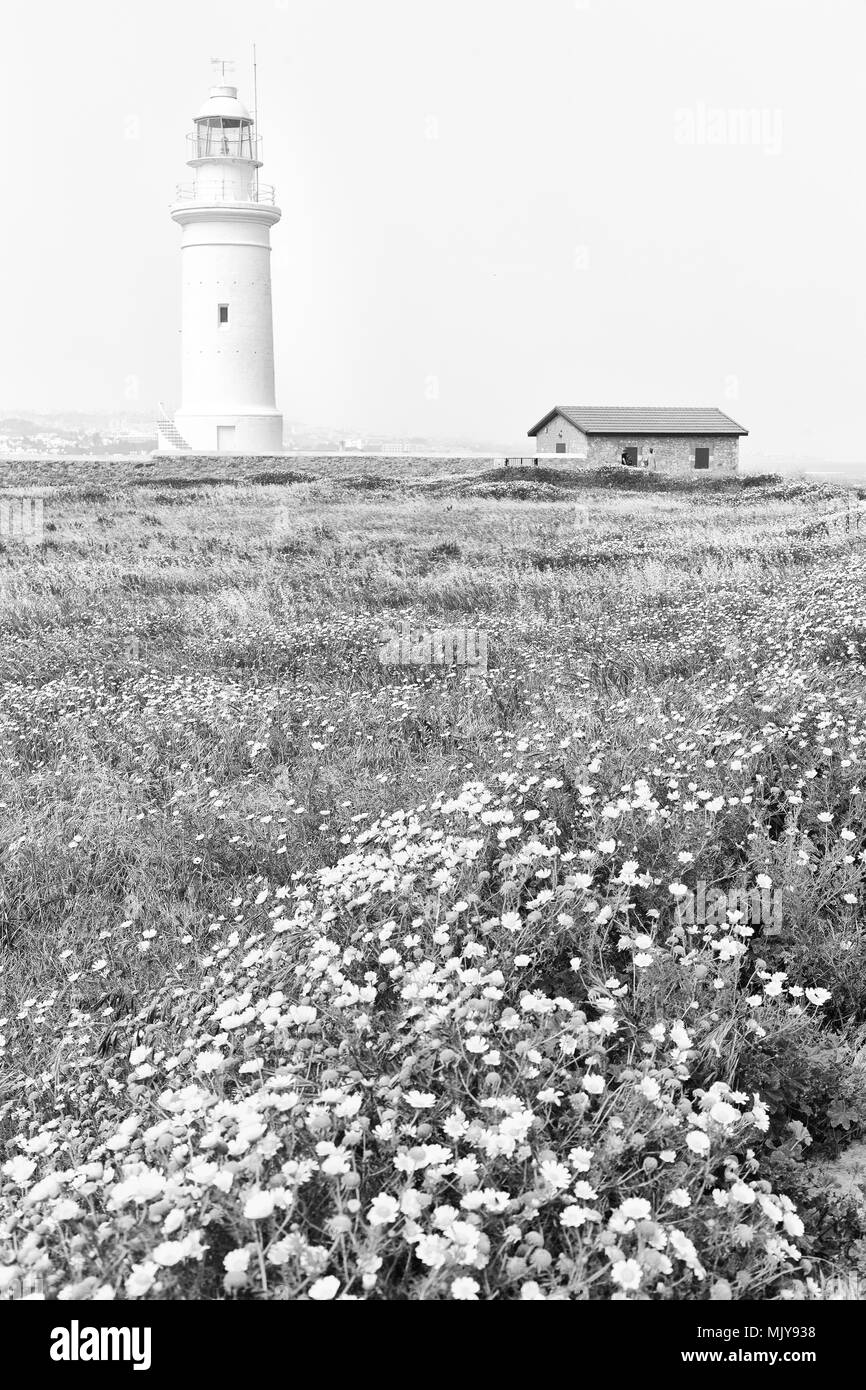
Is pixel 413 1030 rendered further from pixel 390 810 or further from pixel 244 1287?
pixel 390 810

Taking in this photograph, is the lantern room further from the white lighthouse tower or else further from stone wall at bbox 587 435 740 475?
stone wall at bbox 587 435 740 475

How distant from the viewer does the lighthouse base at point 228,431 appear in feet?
184

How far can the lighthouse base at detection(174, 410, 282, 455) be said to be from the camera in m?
55.9

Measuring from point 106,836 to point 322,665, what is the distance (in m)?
4.57

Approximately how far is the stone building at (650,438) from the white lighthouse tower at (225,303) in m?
15.6

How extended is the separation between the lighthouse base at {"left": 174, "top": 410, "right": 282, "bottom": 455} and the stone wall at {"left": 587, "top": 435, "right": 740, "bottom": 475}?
1726 cm

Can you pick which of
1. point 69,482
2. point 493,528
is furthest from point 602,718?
point 69,482

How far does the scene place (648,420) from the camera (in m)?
61.8

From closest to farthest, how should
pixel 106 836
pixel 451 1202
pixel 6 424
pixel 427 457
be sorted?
pixel 451 1202
pixel 106 836
pixel 427 457
pixel 6 424

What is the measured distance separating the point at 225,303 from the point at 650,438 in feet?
78.3

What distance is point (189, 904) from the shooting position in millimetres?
5840

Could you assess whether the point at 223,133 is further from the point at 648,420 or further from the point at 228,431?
the point at 648,420

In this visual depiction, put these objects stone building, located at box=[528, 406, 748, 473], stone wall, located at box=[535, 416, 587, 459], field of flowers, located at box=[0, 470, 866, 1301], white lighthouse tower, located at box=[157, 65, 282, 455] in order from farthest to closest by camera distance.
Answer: stone wall, located at box=[535, 416, 587, 459] → stone building, located at box=[528, 406, 748, 473] → white lighthouse tower, located at box=[157, 65, 282, 455] → field of flowers, located at box=[0, 470, 866, 1301]

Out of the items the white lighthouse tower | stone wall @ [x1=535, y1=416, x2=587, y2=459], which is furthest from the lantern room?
stone wall @ [x1=535, y1=416, x2=587, y2=459]
